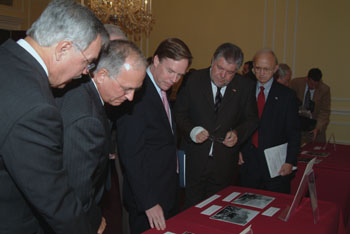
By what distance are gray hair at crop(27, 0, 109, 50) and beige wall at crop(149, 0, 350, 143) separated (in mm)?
5434

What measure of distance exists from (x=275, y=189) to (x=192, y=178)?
27.2 inches

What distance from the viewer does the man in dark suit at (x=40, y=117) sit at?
94 centimetres

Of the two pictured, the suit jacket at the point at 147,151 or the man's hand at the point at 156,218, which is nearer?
the man's hand at the point at 156,218

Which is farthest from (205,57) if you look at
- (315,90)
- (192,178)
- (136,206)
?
(136,206)

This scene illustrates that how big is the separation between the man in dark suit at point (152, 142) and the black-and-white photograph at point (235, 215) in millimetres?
320

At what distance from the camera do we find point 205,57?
270 inches

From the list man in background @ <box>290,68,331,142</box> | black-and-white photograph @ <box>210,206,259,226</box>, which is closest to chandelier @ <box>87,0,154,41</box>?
man in background @ <box>290,68,331,142</box>

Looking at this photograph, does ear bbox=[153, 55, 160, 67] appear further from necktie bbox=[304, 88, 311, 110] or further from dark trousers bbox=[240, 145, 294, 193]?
necktie bbox=[304, 88, 311, 110]

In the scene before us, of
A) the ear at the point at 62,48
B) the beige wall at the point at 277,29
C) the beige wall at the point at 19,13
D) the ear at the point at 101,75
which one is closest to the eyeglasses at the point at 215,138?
the ear at the point at 101,75

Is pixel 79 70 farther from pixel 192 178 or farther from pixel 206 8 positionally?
pixel 206 8

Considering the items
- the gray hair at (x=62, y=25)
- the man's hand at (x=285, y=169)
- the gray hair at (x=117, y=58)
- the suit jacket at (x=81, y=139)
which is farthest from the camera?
the man's hand at (x=285, y=169)

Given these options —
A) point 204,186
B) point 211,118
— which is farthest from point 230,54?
point 204,186

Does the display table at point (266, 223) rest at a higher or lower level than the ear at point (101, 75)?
lower

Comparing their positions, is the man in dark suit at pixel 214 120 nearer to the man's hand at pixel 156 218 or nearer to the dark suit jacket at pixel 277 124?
the dark suit jacket at pixel 277 124
